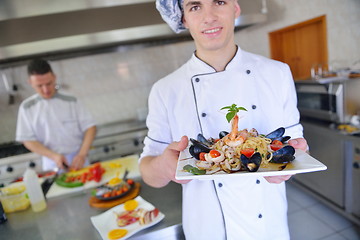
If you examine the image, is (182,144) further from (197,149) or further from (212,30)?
(212,30)

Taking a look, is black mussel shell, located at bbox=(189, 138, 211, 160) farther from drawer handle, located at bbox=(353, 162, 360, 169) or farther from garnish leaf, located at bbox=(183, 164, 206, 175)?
drawer handle, located at bbox=(353, 162, 360, 169)

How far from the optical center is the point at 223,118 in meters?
1.04

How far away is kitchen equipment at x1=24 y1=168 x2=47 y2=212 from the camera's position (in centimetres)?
138

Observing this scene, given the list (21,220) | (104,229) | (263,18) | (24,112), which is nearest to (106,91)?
(24,112)

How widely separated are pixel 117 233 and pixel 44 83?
5.60 feet

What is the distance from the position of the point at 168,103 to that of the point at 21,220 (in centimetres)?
104

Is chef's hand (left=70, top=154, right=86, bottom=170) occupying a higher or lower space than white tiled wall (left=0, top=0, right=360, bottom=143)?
lower

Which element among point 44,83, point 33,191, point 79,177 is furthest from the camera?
point 44,83

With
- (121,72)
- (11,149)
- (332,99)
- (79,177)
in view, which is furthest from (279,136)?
(11,149)

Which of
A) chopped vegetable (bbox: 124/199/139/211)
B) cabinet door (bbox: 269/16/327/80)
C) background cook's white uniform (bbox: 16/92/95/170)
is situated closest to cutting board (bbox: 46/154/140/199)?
chopped vegetable (bbox: 124/199/139/211)

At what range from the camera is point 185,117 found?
1066 mm

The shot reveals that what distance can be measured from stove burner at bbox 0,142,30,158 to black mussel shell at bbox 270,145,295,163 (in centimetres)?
323

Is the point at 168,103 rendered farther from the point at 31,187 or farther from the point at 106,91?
the point at 106,91

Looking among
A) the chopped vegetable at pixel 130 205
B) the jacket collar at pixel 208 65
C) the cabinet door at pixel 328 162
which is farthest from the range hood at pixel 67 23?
the cabinet door at pixel 328 162
